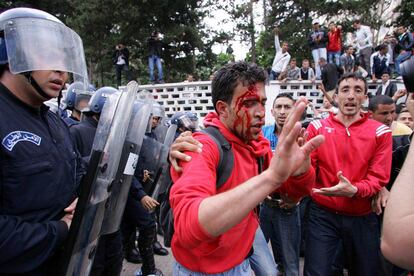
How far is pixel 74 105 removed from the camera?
448 centimetres

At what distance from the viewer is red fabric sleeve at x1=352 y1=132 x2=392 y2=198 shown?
278 cm

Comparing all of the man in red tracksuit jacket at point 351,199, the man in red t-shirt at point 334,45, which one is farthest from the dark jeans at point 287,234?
the man in red t-shirt at point 334,45

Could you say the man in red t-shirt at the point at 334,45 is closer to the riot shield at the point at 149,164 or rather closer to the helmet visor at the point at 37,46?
the riot shield at the point at 149,164

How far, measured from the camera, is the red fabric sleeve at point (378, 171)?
109 inches

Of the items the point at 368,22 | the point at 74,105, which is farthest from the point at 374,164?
the point at 368,22

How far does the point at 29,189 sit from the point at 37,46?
2.45 ft

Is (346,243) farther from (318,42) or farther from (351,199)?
(318,42)

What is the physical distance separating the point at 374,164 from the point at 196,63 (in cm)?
1825

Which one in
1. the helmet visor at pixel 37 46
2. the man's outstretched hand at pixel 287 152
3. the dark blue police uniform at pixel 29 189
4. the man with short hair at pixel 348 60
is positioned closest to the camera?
the man's outstretched hand at pixel 287 152

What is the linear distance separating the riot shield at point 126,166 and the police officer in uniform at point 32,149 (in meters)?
0.62

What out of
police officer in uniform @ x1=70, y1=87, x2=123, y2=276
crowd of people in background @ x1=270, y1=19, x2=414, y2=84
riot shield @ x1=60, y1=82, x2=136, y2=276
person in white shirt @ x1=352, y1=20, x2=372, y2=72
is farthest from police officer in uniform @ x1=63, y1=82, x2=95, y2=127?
person in white shirt @ x1=352, y1=20, x2=372, y2=72

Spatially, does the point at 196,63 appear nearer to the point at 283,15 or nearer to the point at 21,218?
the point at 283,15

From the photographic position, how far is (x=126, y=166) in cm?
282

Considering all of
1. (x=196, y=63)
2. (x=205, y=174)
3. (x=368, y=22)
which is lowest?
(x=205, y=174)
